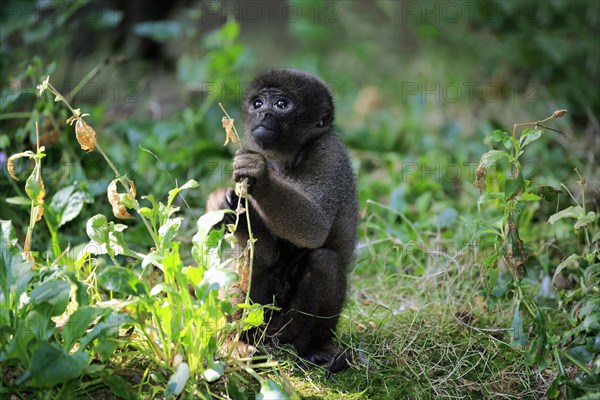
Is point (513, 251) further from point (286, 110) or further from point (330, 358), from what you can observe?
point (286, 110)

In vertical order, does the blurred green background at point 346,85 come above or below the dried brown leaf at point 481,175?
below

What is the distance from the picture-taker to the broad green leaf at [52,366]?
11.7ft

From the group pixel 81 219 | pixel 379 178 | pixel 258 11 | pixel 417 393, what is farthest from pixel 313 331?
pixel 258 11

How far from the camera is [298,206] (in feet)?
15.1

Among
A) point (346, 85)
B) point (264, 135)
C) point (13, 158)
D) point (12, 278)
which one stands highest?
point (13, 158)

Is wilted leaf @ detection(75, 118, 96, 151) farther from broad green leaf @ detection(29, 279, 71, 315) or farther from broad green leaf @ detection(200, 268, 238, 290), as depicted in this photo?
broad green leaf @ detection(200, 268, 238, 290)

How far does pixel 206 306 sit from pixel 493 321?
2443mm

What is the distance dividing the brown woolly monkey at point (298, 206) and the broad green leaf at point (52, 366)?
1412 mm

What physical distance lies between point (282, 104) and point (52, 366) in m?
2.48

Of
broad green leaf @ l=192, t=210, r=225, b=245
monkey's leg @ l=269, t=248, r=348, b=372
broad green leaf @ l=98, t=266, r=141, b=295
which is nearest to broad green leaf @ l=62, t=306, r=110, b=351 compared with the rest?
broad green leaf @ l=98, t=266, r=141, b=295

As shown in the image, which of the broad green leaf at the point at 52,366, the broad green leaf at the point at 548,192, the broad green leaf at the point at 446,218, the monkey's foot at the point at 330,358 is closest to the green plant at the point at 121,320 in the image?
the broad green leaf at the point at 52,366

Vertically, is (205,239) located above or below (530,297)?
above

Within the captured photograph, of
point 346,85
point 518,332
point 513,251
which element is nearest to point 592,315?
point 518,332

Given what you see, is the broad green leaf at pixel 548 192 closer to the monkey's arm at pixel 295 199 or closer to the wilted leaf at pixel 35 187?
the monkey's arm at pixel 295 199
